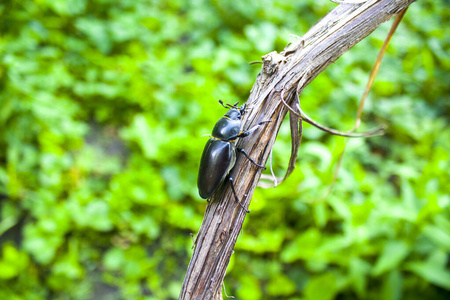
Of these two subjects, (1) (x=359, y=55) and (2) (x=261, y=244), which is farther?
(1) (x=359, y=55)

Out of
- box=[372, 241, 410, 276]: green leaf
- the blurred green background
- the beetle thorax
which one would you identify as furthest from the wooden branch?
box=[372, 241, 410, 276]: green leaf

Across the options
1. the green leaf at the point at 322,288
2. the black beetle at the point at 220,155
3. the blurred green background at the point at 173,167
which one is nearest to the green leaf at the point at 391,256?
the blurred green background at the point at 173,167

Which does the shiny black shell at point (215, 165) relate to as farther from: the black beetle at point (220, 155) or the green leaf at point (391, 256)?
the green leaf at point (391, 256)

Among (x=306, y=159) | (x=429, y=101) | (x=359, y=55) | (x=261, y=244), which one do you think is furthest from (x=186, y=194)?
(x=429, y=101)

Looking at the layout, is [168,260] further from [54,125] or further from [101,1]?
[101,1]

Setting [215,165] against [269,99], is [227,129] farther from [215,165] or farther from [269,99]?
[269,99]

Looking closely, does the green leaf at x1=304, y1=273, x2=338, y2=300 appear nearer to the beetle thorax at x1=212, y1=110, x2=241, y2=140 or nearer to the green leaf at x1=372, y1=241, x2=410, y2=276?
the green leaf at x1=372, y1=241, x2=410, y2=276

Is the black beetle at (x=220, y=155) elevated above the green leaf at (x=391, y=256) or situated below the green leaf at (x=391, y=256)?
below

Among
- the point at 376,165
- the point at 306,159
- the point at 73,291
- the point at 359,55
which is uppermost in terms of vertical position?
the point at 359,55
